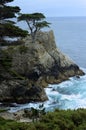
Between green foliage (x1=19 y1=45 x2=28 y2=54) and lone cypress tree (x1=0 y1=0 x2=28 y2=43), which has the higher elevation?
lone cypress tree (x1=0 y1=0 x2=28 y2=43)

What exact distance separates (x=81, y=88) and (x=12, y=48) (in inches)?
476

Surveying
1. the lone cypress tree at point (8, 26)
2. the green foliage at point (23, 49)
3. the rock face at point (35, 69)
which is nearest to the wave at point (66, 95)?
the rock face at point (35, 69)

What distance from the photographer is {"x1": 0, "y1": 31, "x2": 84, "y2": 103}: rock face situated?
46.2 metres

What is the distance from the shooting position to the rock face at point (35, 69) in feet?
152

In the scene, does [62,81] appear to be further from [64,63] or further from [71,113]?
[71,113]

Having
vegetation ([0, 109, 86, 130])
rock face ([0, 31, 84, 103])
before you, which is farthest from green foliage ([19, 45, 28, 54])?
vegetation ([0, 109, 86, 130])

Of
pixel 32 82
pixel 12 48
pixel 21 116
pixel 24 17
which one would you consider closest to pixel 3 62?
pixel 21 116

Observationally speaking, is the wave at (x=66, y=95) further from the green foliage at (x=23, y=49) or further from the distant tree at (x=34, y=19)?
the distant tree at (x=34, y=19)

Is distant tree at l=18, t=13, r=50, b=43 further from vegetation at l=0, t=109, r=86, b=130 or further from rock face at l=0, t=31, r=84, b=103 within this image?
vegetation at l=0, t=109, r=86, b=130

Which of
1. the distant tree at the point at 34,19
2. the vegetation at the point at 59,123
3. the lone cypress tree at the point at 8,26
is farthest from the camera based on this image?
the distant tree at the point at 34,19

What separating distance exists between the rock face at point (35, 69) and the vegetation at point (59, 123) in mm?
23701

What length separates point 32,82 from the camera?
49.2 meters

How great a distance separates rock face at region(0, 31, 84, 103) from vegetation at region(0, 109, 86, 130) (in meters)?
23.7

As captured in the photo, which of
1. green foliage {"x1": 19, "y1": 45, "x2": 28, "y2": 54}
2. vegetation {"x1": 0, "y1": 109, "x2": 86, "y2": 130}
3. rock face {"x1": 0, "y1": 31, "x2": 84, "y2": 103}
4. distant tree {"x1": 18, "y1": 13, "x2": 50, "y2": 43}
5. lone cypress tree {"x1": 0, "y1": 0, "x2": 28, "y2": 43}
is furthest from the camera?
distant tree {"x1": 18, "y1": 13, "x2": 50, "y2": 43}
